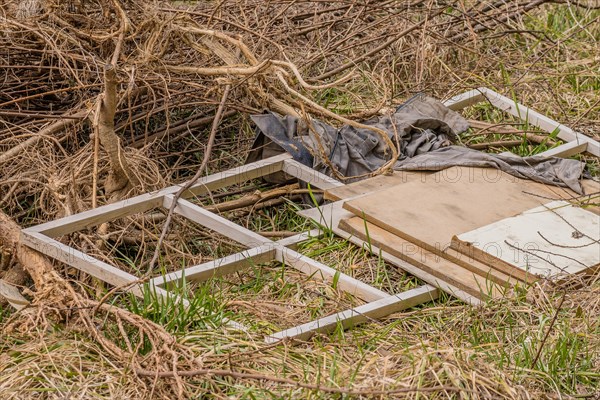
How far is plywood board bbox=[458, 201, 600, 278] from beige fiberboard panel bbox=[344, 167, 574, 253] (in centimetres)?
11

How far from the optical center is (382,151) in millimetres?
5223

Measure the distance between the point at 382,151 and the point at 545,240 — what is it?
1.18 meters

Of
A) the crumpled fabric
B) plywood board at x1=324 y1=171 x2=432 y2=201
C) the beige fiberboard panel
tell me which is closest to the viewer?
the beige fiberboard panel

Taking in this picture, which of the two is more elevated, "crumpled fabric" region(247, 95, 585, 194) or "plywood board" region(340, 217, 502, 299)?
"crumpled fabric" region(247, 95, 585, 194)

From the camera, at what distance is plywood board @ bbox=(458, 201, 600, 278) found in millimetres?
4211

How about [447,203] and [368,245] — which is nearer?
[368,245]

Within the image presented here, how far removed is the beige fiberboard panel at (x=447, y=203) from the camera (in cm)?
447

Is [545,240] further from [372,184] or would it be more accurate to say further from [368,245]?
[372,184]

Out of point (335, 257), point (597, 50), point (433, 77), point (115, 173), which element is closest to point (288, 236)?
point (335, 257)

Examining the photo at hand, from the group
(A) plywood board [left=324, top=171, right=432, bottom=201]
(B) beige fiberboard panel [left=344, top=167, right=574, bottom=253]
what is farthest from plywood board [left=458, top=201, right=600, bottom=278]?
(A) plywood board [left=324, top=171, right=432, bottom=201]

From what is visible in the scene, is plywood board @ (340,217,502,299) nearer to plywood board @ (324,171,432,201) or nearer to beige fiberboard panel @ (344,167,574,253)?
beige fiberboard panel @ (344,167,574,253)

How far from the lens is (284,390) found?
3.39m

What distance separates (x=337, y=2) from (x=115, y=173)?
2188mm

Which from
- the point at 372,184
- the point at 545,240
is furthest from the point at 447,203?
Result: the point at 545,240
